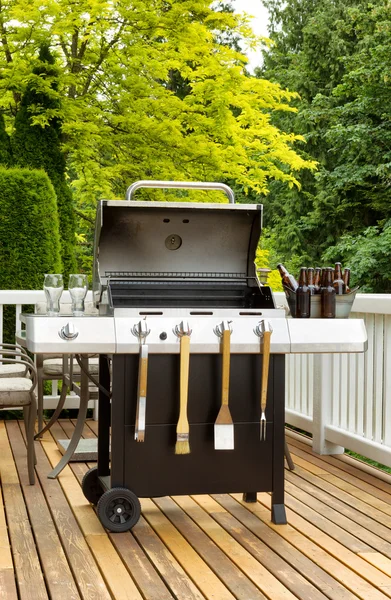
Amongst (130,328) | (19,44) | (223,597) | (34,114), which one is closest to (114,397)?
(130,328)

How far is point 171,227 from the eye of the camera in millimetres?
3322

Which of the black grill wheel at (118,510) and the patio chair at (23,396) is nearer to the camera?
the black grill wheel at (118,510)

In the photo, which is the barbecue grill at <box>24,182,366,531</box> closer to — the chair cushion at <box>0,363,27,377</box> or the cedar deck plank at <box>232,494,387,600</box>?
the cedar deck plank at <box>232,494,387,600</box>

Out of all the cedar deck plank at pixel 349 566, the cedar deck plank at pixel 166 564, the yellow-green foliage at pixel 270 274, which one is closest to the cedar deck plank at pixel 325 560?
the cedar deck plank at pixel 349 566

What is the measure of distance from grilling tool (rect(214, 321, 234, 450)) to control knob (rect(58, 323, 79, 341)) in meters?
0.53

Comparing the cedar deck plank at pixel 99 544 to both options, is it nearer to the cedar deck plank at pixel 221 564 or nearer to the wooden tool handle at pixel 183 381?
the cedar deck plank at pixel 221 564

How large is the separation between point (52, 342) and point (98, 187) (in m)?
8.38

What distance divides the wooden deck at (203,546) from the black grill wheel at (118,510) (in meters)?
0.04

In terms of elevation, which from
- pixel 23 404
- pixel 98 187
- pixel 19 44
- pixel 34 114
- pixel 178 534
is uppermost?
pixel 19 44

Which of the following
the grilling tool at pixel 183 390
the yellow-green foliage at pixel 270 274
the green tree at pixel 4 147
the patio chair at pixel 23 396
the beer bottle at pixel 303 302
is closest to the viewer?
the grilling tool at pixel 183 390

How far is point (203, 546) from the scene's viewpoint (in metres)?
2.94

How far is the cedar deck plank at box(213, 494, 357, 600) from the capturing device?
251 centimetres

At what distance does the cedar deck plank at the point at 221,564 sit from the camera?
2.48 meters

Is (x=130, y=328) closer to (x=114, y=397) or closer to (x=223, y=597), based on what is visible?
(x=114, y=397)
